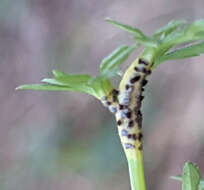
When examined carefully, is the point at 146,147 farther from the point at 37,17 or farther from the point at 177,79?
the point at 37,17

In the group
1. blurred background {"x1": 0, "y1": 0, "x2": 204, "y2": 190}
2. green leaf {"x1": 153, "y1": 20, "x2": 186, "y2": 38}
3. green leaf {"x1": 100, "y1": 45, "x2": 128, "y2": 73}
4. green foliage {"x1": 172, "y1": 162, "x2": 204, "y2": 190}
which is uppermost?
blurred background {"x1": 0, "y1": 0, "x2": 204, "y2": 190}

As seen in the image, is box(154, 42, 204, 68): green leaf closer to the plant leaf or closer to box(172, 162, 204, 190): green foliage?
the plant leaf

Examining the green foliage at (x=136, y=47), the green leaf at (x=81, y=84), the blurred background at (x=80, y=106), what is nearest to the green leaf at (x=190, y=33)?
the green foliage at (x=136, y=47)

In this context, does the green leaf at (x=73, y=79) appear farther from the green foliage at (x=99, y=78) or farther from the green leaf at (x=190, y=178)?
the green leaf at (x=190, y=178)

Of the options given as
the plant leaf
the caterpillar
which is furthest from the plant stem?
the plant leaf

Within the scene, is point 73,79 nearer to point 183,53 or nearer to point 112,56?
A: point 112,56

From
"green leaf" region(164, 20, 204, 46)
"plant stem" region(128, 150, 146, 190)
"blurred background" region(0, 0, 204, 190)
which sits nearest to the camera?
"green leaf" region(164, 20, 204, 46)
